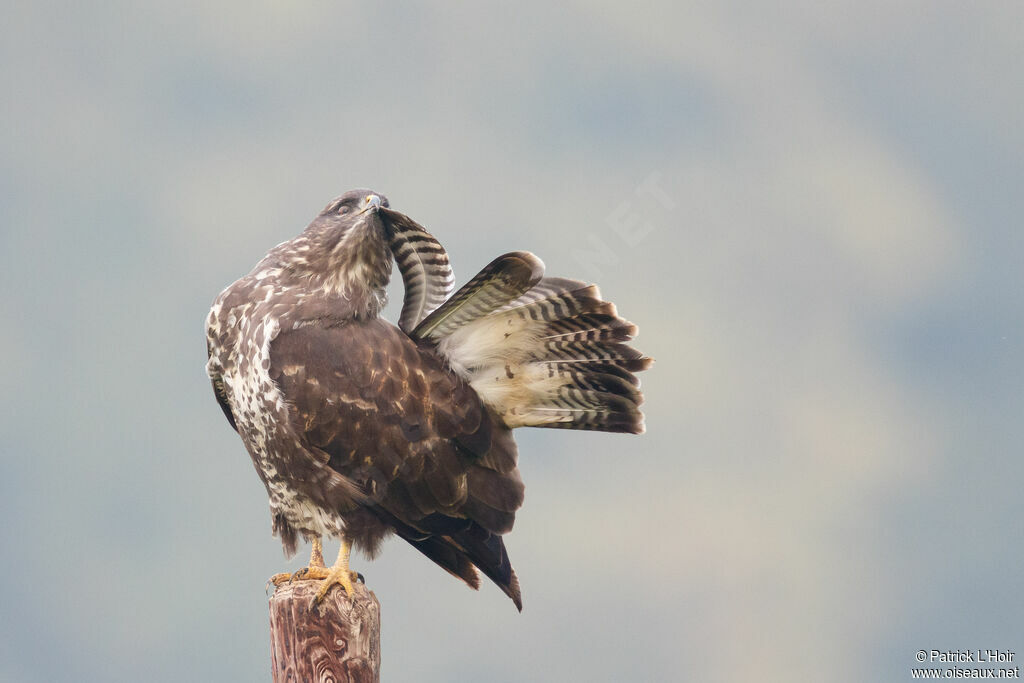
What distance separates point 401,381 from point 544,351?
2.47 feet

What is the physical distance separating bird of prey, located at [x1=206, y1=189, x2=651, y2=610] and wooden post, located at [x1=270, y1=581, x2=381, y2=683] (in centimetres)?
11

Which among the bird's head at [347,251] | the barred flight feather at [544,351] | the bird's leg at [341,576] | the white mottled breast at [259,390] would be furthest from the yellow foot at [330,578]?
the bird's head at [347,251]

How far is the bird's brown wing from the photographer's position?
18.1 feet

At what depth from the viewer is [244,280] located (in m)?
5.80

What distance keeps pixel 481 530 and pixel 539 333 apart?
3.46ft

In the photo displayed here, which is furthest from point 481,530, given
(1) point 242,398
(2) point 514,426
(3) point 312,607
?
(1) point 242,398

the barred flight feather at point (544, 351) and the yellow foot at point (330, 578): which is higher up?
the barred flight feather at point (544, 351)

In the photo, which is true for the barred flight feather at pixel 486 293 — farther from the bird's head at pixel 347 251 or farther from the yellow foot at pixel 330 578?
the yellow foot at pixel 330 578

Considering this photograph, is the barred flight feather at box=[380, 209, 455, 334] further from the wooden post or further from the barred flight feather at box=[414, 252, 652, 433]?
the wooden post

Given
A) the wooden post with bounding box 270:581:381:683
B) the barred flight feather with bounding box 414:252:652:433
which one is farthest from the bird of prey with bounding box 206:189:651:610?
the wooden post with bounding box 270:581:381:683

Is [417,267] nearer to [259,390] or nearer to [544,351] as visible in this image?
[544,351]

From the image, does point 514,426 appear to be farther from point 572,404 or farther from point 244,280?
point 244,280

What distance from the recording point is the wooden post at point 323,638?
546 centimetres

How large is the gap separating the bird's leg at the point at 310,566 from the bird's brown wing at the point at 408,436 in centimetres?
28
